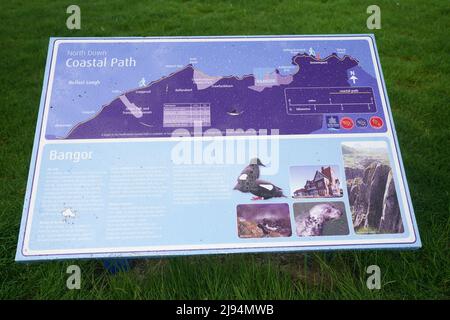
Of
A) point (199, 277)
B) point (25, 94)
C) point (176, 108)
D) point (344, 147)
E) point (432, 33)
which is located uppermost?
point (432, 33)

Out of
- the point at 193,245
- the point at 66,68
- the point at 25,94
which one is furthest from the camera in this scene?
the point at 25,94

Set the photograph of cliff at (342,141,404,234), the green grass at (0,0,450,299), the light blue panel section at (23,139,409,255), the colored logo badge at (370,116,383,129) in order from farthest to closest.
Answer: the colored logo badge at (370,116,383,129), the green grass at (0,0,450,299), the photograph of cliff at (342,141,404,234), the light blue panel section at (23,139,409,255)

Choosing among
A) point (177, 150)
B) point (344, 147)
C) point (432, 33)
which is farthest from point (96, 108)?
point (432, 33)

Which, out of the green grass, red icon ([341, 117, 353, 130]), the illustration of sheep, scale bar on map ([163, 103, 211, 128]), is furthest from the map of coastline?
the green grass

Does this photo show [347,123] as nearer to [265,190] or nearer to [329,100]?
[329,100]

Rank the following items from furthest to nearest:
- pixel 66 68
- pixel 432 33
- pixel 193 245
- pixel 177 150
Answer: pixel 432 33, pixel 66 68, pixel 177 150, pixel 193 245

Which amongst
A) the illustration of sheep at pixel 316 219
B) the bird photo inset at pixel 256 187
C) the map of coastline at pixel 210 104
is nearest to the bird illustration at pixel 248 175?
the bird photo inset at pixel 256 187

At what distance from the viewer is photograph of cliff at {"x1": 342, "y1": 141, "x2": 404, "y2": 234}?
269 cm

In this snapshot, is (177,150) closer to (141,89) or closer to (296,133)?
(141,89)

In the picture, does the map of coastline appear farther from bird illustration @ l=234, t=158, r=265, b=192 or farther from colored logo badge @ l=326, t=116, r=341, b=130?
bird illustration @ l=234, t=158, r=265, b=192

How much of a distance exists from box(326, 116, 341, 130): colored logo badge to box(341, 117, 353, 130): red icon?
0.03 meters

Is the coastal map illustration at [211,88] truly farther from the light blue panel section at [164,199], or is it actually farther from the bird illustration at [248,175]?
the bird illustration at [248,175]

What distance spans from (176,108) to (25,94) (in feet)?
8.69

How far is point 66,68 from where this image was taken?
299 centimetres
